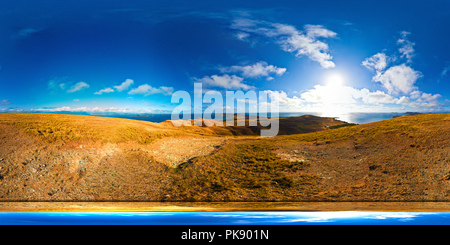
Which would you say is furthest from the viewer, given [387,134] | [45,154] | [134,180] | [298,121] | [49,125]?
[298,121]

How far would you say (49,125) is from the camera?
19.4 m

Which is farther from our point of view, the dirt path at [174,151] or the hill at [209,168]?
the dirt path at [174,151]

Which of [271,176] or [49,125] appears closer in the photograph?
[271,176]

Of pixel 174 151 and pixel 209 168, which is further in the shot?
pixel 174 151

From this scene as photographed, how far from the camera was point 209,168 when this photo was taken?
17266 millimetres

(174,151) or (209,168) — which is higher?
(174,151)

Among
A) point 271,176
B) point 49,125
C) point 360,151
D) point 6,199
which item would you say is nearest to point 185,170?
point 271,176

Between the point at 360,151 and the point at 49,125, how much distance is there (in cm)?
3272

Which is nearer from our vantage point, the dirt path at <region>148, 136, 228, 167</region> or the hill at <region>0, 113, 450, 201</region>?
the hill at <region>0, 113, 450, 201</region>

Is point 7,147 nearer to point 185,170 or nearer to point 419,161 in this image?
point 185,170

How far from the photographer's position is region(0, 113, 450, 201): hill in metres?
12.3

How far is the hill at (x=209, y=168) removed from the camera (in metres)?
12.3

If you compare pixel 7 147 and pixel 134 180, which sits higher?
pixel 7 147

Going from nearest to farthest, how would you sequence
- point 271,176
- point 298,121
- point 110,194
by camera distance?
point 110,194, point 271,176, point 298,121
